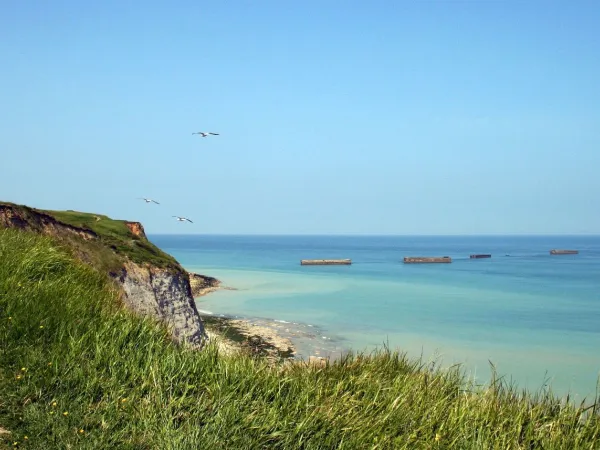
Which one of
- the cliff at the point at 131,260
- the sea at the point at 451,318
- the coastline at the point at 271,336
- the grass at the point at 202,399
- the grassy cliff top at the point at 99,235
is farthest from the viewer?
the sea at the point at 451,318

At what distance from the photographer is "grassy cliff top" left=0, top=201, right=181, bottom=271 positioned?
1589cm

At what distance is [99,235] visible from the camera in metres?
20.1

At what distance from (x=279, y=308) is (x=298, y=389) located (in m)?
51.8

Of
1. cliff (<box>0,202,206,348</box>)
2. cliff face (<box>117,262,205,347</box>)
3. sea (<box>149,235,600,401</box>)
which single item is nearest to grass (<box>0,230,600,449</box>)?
cliff (<box>0,202,206,348</box>)

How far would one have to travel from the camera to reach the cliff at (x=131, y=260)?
17078mm

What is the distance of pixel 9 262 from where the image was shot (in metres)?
10.0

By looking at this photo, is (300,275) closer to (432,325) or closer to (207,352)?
(432,325)

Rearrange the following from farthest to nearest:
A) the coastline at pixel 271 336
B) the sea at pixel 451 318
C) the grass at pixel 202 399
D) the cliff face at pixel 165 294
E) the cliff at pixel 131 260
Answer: the sea at pixel 451 318
the coastline at pixel 271 336
the cliff face at pixel 165 294
the cliff at pixel 131 260
the grass at pixel 202 399

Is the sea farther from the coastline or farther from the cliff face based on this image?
the cliff face

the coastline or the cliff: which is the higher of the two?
the cliff

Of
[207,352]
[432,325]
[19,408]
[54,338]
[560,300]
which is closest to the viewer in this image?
[19,408]

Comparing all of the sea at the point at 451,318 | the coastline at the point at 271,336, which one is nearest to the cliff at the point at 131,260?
the coastline at the point at 271,336

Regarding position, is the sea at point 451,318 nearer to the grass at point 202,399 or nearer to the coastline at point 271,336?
the coastline at point 271,336

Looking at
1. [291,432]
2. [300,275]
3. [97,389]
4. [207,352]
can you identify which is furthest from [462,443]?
[300,275]
